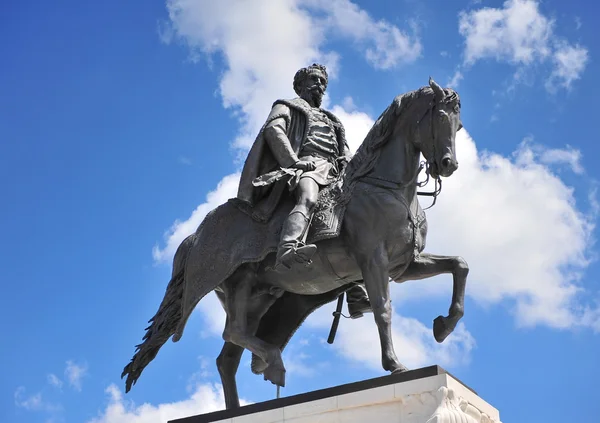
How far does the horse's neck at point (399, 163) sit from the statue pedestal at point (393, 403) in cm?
195

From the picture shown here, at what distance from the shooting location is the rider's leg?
966 centimetres

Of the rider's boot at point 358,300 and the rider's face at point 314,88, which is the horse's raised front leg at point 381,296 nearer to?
the rider's boot at point 358,300

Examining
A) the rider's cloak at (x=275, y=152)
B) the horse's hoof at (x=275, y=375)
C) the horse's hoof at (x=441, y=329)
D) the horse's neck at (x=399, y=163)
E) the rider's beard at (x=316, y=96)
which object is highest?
the rider's beard at (x=316, y=96)

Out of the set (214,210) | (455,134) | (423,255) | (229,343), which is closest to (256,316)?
(229,343)

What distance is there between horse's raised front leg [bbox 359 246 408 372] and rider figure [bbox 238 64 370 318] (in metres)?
0.71

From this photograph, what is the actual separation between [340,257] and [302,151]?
4.55 feet

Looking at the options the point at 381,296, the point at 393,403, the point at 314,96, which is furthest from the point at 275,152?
the point at 393,403

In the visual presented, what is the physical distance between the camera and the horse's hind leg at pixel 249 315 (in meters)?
10.2

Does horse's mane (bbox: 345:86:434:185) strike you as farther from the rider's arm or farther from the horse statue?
the rider's arm

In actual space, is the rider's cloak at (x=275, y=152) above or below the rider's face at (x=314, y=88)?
below

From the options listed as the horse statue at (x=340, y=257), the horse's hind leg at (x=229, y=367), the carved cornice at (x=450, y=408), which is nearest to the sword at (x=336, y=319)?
the horse statue at (x=340, y=257)

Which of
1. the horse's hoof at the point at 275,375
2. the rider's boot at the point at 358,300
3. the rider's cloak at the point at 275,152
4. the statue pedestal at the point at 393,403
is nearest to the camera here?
the statue pedestal at the point at 393,403

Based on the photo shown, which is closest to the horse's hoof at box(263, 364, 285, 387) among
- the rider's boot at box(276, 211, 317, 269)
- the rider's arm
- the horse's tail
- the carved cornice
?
the rider's boot at box(276, 211, 317, 269)

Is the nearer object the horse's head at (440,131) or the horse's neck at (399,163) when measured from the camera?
the horse's head at (440,131)
